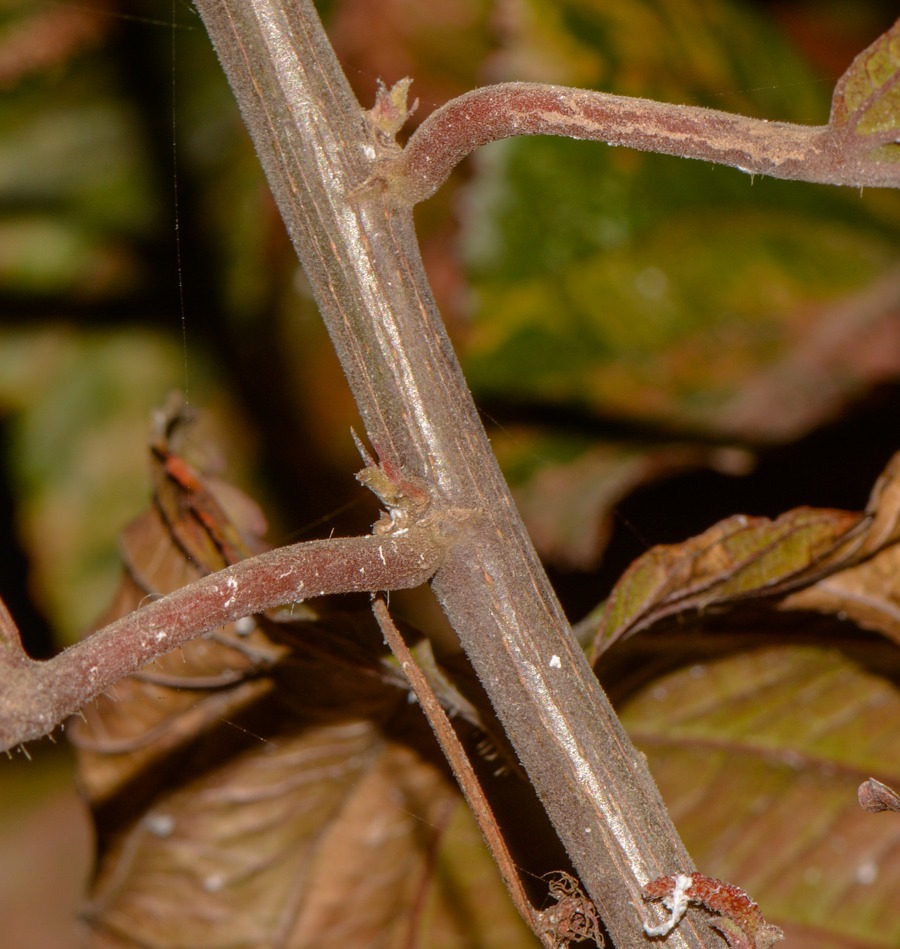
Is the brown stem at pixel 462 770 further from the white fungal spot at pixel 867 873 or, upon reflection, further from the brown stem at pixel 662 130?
the white fungal spot at pixel 867 873

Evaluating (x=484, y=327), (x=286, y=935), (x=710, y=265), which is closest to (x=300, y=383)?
(x=484, y=327)

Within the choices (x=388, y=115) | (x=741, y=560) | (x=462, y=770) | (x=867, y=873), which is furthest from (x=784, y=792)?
(x=388, y=115)

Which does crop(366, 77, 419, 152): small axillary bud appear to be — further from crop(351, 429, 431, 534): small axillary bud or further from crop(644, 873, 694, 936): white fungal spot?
crop(644, 873, 694, 936): white fungal spot

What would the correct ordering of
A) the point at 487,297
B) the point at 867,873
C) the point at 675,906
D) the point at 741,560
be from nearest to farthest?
1. the point at 675,906
2. the point at 741,560
3. the point at 867,873
4. the point at 487,297

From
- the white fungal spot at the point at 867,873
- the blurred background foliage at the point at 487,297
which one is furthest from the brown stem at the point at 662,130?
the white fungal spot at the point at 867,873

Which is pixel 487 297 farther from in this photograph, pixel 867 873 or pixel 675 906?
pixel 675 906

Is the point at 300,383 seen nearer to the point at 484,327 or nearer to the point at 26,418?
the point at 484,327

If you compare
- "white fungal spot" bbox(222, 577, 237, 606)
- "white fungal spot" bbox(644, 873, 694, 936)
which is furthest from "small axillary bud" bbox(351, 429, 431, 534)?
"white fungal spot" bbox(644, 873, 694, 936)
